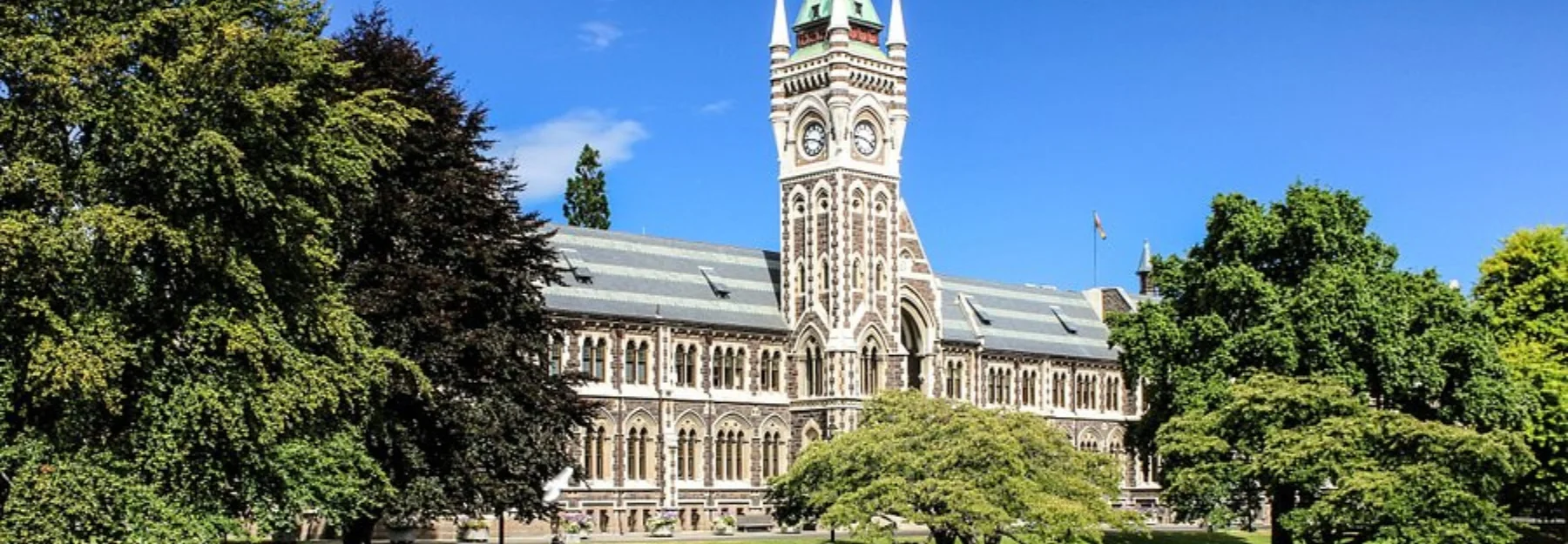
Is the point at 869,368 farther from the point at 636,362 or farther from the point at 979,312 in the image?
the point at 979,312

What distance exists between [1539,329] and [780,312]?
106 feet

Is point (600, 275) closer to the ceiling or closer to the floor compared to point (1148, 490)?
closer to the ceiling

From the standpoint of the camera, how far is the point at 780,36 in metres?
85.6

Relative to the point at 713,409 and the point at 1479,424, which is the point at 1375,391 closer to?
the point at 1479,424

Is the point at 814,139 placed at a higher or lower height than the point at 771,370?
A: higher

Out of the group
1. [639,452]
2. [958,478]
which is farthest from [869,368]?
[958,478]

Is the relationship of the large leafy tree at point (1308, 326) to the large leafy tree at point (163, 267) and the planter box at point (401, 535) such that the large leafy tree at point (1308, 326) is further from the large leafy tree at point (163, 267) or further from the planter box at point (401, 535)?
the large leafy tree at point (163, 267)

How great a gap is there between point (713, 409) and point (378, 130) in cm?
4396

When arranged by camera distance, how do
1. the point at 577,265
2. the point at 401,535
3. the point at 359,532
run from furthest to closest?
1. the point at 577,265
2. the point at 401,535
3. the point at 359,532

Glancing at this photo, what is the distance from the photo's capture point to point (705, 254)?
8625 centimetres

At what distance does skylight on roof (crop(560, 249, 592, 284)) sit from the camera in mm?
77562

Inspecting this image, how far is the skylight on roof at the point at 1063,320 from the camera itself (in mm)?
103625

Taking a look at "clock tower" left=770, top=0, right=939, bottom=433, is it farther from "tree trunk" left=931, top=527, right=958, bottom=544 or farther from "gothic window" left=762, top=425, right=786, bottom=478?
"tree trunk" left=931, top=527, right=958, bottom=544

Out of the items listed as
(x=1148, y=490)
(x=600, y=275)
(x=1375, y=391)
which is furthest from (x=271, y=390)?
(x=1148, y=490)
